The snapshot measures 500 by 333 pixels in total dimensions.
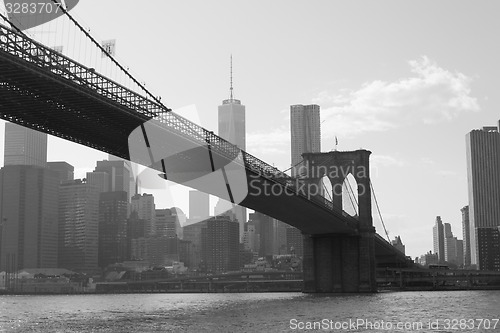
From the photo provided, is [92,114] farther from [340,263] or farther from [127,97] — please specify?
[340,263]

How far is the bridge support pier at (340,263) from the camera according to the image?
8350 centimetres

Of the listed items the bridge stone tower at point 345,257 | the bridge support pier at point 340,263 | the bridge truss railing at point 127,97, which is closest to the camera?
the bridge truss railing at point 127,97

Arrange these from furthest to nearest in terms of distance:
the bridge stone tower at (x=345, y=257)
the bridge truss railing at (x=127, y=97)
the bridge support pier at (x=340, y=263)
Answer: the bridge stone tower at (x=345, y=257)
the bridge support pier at (x=340, y=263)
the bridge truss railing at (x=127, y=97)

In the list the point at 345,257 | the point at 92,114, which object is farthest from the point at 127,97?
the point at 345,257

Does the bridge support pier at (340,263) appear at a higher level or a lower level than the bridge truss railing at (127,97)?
lower

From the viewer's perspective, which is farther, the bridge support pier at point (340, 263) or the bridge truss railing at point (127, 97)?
the bridge support pier at point (340, 263)

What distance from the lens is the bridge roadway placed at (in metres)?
36.4

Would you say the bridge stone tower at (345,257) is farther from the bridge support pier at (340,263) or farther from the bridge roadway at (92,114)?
the bridge roadway at (92,114)

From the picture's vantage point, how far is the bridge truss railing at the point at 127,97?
3541 cm

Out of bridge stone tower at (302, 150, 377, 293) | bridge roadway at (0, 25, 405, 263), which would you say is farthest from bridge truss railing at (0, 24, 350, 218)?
bridge stone tower at (302, 150, 377, 293)

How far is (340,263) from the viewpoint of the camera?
85.6 m

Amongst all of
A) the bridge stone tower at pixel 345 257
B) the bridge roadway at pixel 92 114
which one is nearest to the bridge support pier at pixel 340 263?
the bridge stone tower at pixel 345 257

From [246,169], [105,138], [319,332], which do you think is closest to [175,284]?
[246,169]

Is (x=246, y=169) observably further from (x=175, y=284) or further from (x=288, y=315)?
(x=175, y=284)
